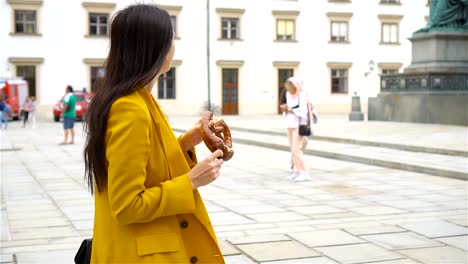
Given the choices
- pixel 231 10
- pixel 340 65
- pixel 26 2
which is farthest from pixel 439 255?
pixel 340 65

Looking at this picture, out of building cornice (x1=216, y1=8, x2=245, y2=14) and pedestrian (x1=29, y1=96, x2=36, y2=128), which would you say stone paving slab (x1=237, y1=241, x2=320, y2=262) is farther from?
building cornice (x1=216, y1=8, x2=245, y2=14)

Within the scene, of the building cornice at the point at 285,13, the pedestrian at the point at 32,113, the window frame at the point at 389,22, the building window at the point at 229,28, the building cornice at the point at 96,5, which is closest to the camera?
the pedestrian at the point at 32,113

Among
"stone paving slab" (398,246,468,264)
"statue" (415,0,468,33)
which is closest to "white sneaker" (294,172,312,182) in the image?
"stone paving slab" (398,246,468,264)

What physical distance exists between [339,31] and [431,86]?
24.4 metres

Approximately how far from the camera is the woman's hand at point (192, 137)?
2573mm

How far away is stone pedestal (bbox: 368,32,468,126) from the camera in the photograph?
811 inches

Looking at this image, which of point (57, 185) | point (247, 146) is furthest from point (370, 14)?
point (57, 185)

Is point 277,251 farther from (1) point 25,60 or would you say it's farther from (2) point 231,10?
(2) point 231,10

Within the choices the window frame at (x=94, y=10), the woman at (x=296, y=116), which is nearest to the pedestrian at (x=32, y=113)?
the window frame at (x=94, y=10)

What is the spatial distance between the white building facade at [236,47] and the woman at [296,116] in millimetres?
26466

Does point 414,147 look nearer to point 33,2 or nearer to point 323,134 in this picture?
point 323,134

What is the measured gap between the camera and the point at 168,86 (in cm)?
4153

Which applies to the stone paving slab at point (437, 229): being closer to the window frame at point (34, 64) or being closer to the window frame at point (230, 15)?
the window frame at point (34, 64)

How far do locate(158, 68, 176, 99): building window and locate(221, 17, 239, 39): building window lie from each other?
4178mm
